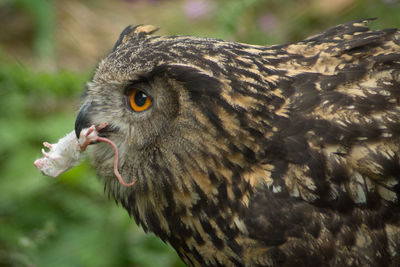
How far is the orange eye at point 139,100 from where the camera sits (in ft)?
8.01

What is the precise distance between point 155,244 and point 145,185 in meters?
1.37

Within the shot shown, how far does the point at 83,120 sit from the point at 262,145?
77 cm

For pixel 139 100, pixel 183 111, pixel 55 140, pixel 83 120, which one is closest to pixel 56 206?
pixel 55 140

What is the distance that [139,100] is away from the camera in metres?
2.46

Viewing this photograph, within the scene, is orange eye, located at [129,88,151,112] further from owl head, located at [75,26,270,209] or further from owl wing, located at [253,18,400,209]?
owl wing, located at [253,18,400,209]

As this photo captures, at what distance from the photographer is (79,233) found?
3.84 m

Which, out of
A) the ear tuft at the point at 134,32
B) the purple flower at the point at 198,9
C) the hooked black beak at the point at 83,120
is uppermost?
the purple flower at the point at 198,9

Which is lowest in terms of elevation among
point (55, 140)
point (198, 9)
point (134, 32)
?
point (134, 32)

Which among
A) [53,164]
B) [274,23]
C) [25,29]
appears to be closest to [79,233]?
[53,164]

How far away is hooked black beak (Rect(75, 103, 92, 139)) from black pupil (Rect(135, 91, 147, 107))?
0.25 metres

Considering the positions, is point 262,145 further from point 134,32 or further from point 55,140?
point 55,140

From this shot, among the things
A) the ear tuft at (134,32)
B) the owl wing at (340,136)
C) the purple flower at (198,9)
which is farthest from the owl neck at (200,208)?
the purple flower at (198,9)

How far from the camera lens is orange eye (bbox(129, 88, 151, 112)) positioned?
8.01 feet

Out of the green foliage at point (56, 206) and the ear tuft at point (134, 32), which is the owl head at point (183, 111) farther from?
the green foliage at point (56, 206)
